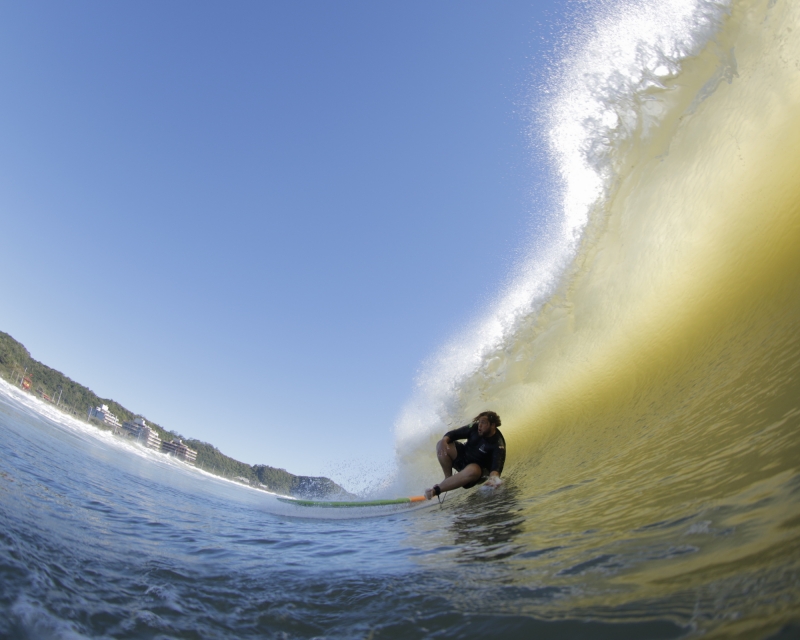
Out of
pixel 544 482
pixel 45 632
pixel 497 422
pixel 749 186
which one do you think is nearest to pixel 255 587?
pixel 45 632

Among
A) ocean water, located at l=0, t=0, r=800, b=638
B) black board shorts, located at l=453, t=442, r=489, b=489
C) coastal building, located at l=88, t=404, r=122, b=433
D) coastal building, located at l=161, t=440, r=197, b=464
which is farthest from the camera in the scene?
coastal building, located at l=161, t=440, r=197, b=464

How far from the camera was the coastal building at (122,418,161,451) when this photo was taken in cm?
9506

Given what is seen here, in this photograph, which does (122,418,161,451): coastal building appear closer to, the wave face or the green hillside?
the green hillside

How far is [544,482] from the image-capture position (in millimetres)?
5648

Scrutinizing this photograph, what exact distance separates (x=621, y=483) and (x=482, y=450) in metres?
3.42

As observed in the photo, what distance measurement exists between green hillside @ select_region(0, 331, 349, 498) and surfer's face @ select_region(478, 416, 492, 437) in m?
51.0

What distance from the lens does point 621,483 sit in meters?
3.74

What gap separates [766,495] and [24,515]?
4684 millimetres

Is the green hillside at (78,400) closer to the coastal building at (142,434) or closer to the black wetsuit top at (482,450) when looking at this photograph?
the coastal building at (142,434)

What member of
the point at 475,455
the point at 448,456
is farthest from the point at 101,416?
the point at 475,455

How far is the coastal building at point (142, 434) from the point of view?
9506 cm

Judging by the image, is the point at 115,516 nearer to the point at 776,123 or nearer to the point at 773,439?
the point at 773,439

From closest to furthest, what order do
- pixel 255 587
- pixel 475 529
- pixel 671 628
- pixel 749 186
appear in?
pixel 671 628, pixel 255 587, pixel 475 529, pixel 749 186

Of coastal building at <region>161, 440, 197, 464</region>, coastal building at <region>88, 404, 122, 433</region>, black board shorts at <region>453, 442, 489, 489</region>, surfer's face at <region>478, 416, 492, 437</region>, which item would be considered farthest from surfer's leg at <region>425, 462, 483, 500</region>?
coastal building at <region>161, 440, 197, 464</region>
